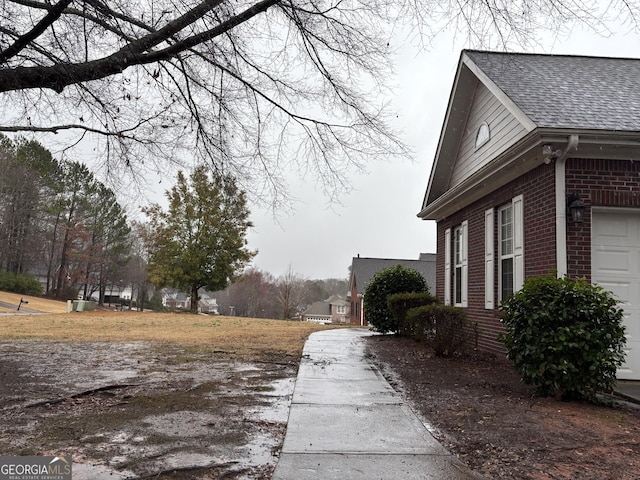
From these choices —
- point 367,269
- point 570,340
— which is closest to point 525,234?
point 570,340

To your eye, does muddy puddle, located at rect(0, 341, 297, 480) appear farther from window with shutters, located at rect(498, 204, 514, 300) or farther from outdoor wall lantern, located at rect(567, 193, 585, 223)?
outdoor wall lantern, located at rect(567, 193, 585, 223)

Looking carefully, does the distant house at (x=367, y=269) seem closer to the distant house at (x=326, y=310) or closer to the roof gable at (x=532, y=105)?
the distant house at (x=326, y=310)

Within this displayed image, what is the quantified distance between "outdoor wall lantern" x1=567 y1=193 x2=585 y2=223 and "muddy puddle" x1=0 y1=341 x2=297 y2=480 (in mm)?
4463

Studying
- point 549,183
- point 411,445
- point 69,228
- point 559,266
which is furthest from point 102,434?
point 69,228

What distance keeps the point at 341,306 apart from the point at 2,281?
44.2 meters

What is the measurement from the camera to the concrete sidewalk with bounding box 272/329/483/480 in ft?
11.7

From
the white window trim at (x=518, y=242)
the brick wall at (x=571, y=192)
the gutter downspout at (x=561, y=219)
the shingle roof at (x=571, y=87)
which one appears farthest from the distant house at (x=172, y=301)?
the gutter downspout at (x=561, y=219)

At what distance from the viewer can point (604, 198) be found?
7012 mm

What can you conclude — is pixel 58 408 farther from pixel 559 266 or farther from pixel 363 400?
pixel 559 266

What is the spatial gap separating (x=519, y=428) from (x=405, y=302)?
7.17 m

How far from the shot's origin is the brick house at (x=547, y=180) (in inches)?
273

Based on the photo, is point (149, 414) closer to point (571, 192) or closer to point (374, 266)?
point (571, 192)

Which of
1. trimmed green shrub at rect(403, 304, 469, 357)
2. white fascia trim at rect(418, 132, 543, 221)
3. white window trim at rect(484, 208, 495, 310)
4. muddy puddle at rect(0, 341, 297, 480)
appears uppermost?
white fascia trim at rect(418, 132, 543, 221)

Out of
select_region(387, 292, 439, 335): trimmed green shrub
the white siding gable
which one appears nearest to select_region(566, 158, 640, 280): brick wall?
the white siding gable
